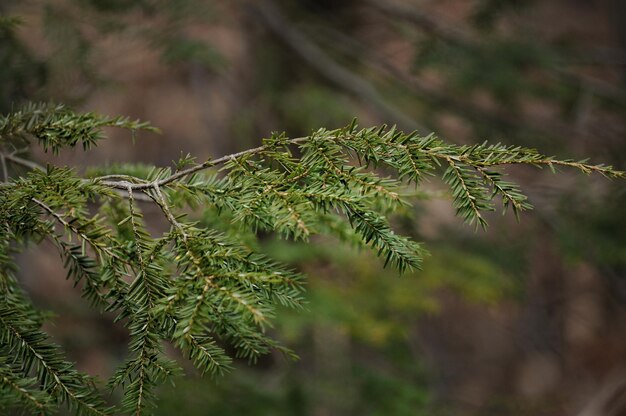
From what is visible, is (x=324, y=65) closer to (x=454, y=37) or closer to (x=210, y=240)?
(x=454, y=37)

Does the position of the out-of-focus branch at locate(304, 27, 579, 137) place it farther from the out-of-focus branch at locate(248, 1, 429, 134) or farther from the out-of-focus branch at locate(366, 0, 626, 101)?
the out-of-focus branch at locate(366, 0, 626, 101)

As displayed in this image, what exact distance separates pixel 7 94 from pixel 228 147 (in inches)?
111

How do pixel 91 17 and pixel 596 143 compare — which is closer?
pixel 91 17

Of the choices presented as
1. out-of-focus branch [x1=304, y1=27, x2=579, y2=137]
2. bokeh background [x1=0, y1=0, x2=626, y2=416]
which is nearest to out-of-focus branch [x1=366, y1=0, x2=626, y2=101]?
bokeh background [x1=0, y1=0, x2=626, y2=416]

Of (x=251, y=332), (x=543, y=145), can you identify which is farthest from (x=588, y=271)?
(x=251, y=332)

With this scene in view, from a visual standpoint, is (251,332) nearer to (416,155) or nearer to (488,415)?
(416,155)

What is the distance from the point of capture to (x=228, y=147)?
5.46m

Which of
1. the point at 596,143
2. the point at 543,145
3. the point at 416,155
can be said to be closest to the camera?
the point at 416,155

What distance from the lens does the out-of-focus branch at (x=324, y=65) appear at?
12.9ft

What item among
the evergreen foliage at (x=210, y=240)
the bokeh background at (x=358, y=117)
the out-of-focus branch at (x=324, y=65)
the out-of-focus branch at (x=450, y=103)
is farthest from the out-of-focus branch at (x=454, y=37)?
the evergreen foliage at (x=210, y=240)

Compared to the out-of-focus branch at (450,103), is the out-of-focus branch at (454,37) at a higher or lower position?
higher

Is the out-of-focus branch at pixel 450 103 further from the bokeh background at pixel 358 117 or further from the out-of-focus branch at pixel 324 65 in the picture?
the out-of-focus branch at pixel 324 65

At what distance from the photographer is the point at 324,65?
4242 millimetres

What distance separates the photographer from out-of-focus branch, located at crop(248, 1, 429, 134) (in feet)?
12.9
